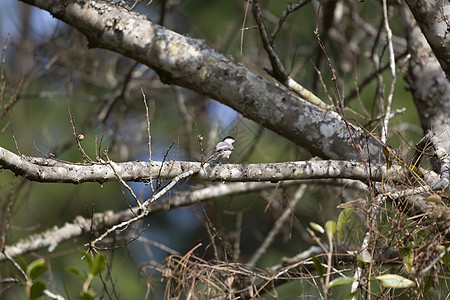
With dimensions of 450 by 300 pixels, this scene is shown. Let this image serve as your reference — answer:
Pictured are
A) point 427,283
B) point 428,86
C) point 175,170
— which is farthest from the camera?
point 428,86

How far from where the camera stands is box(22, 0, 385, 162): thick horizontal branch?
209 cm

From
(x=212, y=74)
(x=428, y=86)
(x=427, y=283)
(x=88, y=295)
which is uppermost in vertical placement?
(x=212, y=74)

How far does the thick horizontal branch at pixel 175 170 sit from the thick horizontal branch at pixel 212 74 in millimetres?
298

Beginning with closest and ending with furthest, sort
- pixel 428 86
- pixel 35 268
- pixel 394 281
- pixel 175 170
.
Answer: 1. pixel 35 268
2. pixel 394 281
3. pixel 175 170
4. pixel 428 86

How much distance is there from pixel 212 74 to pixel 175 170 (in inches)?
24.3

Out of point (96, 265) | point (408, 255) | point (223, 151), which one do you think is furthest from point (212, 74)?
point (96, 265)

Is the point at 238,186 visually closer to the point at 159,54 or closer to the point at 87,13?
the point at 159,54

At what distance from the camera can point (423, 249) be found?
1.51 metres

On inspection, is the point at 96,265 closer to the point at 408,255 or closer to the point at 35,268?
the point at 35,268

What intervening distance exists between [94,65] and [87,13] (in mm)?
2026

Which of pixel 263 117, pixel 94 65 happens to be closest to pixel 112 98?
pixel 94 65

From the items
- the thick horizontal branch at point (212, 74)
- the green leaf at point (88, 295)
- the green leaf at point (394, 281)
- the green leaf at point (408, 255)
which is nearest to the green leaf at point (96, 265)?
the green leaf at point (88, 295)

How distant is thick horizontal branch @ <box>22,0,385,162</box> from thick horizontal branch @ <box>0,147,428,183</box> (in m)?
0.30

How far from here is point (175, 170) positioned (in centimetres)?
166
